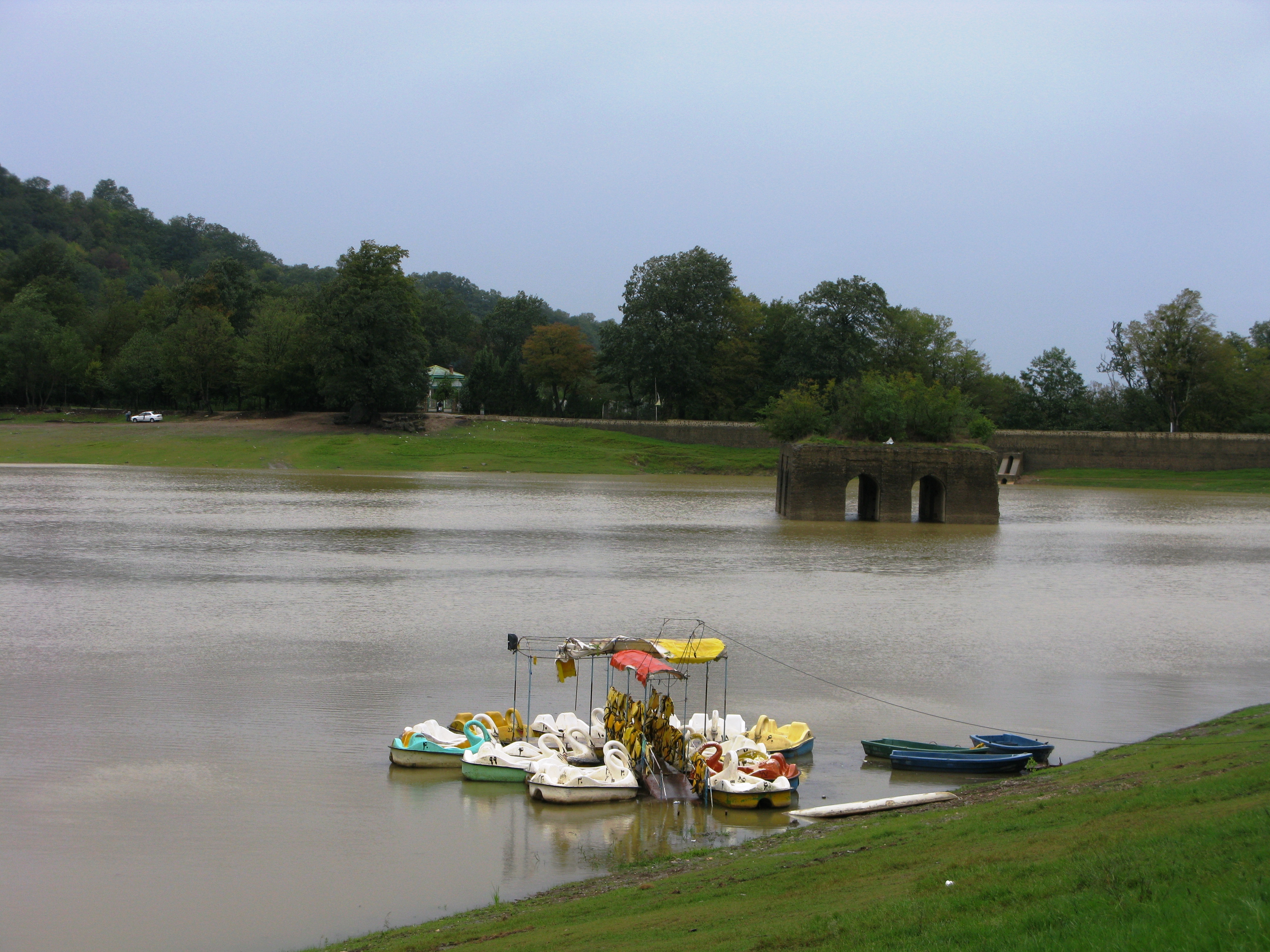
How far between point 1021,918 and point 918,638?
17.6 metres

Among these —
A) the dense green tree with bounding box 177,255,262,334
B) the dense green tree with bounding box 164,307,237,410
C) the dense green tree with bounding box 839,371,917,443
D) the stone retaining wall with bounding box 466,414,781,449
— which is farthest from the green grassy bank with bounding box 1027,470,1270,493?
the dense green tree with bounding box 177,255,262,334

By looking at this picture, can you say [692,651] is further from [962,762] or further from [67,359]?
[67,359]

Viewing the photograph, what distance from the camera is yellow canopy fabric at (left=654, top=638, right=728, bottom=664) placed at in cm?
1593

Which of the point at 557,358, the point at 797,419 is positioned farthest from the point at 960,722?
the point at 557,358

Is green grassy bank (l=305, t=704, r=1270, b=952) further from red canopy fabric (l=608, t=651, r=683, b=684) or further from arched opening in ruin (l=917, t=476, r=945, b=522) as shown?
arched opening in ruin (l=917, t=476, r=945, b=522)

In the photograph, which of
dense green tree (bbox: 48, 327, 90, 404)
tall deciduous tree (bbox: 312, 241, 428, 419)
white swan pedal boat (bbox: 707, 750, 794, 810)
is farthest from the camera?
dense green tree (bbox: 48, 327, 90, 404)

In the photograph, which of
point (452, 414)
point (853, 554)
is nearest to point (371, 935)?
point (853, 554)

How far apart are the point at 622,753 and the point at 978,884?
711 centimetres

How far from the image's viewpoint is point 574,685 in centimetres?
1931

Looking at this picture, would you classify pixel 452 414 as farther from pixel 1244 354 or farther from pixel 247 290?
pixel 1244 354

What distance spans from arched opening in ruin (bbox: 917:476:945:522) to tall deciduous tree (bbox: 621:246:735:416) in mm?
40967

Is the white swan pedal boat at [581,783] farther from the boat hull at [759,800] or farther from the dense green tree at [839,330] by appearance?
the dense green tree at [839,330]

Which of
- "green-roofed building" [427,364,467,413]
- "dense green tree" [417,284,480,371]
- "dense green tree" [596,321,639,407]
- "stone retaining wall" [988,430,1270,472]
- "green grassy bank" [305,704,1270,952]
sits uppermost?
"dense green tree" [417,284,480,371]

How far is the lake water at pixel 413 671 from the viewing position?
11.2m
